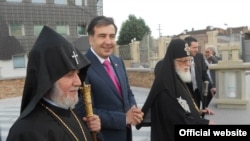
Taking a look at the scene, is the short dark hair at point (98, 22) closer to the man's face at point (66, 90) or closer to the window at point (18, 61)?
the man's face at point (66, 90)

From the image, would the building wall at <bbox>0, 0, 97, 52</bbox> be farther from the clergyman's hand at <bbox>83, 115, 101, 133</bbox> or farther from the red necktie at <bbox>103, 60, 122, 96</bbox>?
the clergyman's hand at <bbox>83, 115, 101, 133</bbox>

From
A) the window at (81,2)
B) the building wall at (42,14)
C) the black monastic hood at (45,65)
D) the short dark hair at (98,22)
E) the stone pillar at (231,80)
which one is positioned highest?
the window at (81,2)

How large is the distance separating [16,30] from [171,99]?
2389cm

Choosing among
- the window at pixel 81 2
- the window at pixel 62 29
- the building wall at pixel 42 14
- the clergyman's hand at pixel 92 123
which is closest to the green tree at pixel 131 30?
the building wall at pixel 42 14

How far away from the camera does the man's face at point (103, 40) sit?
2.85 meters

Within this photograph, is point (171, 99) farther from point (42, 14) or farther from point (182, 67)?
point (42, 14)

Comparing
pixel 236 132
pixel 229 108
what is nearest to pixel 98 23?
pixel 236 132

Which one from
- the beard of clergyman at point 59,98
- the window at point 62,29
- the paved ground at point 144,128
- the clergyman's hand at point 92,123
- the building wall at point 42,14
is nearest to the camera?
the beard of clergyman at point 59,98

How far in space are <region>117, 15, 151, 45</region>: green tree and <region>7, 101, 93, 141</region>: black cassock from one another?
44.0m

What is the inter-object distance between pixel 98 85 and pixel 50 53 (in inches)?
37.2

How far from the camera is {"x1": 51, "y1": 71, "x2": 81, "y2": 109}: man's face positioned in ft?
6.43

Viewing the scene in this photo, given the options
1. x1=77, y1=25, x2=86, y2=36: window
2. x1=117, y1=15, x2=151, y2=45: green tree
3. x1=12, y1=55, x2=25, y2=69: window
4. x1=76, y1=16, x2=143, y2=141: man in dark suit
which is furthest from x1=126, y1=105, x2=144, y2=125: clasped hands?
x1=117, y1=15, x2=151, y2=45: green tree

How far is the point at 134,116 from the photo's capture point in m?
2.72

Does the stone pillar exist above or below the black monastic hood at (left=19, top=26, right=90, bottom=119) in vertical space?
below
